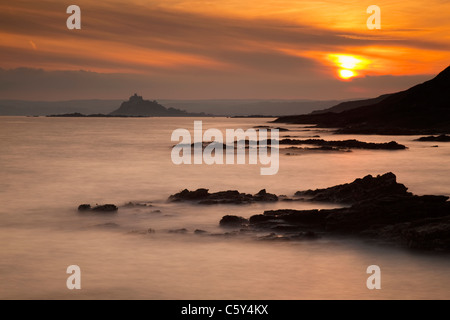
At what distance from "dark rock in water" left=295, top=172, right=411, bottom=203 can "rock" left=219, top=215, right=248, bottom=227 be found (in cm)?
455

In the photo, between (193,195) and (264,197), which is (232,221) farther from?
(193,195)

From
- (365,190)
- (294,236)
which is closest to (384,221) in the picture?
(294,236)

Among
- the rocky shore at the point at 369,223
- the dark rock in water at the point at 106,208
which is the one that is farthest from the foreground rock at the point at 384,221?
the dark rock in water at the point at 106,208

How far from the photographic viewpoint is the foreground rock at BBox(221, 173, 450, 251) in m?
14.1

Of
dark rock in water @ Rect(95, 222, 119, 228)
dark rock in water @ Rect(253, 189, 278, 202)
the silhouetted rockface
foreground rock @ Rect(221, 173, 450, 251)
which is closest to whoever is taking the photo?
foreground rock @ Rect(221, 173, 450, 251)

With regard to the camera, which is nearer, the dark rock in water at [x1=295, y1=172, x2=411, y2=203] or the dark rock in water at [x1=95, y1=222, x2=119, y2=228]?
the dark rock in water at [x1=95, y1=222, x2=119, y2=228]

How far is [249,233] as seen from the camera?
16.3 meters

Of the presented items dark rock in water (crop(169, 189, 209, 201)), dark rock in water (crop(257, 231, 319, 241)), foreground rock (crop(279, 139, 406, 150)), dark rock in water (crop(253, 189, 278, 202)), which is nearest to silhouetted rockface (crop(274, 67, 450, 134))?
foreground rock (crop(279, 139, 406, 150))

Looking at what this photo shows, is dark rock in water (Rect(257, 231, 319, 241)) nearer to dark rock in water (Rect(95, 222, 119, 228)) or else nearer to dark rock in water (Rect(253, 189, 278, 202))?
dark rock in water (Rect(95, 222, 119, 228))

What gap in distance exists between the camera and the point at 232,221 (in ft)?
57.8

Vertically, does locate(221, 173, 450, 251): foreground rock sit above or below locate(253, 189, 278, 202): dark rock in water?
below

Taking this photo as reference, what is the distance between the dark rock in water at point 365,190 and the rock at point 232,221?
4.55 meters

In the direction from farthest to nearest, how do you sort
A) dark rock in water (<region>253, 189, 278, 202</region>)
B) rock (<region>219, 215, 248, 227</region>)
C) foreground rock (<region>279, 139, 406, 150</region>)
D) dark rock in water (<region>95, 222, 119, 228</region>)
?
foreground rock (<region>279, 139, 406, 150</region>), dark rock in water (<region>253, 189, 278, 202</region>), dark rock in water (<region>95, 222, 119, 228</region>), rock (<region>219, 215, 248, 227</region>)
